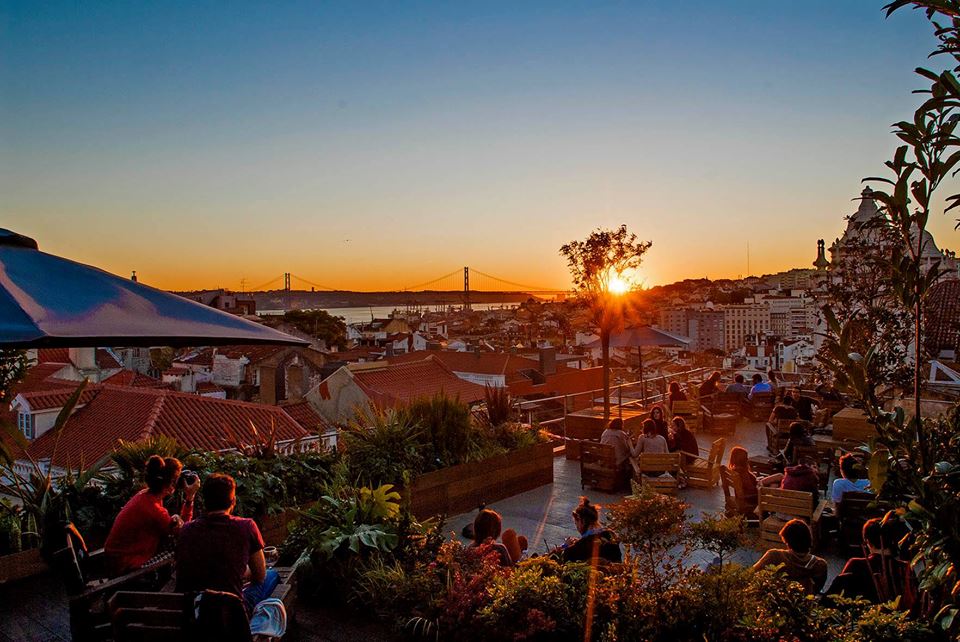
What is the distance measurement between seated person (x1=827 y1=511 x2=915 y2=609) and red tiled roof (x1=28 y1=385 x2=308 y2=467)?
18.9 m

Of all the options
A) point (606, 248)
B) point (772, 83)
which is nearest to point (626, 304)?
point (606, 248)

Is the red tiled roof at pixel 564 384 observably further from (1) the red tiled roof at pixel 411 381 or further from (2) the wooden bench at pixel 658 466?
(2) the wooden bench at pixel 658 466

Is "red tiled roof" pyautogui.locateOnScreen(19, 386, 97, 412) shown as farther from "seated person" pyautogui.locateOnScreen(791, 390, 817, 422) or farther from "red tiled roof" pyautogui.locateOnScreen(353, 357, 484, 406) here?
"seated person" pyautogui.locateOnScreen(791, 390, 817, 422)

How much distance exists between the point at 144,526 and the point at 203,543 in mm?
913

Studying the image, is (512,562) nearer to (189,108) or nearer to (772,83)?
(772,83)

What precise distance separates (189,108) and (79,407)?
1386 cm

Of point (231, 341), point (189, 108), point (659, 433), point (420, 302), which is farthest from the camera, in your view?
point (420, 302)

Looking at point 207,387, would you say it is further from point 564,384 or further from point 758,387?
point 758,387

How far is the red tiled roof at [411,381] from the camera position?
29544 millimetres

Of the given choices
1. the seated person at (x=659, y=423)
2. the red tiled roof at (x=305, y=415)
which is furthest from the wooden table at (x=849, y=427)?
the red tiled roof at (x=305, y=415)

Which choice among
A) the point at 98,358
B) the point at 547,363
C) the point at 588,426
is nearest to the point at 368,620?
the point at 588,426

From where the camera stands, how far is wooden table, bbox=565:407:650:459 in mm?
9578

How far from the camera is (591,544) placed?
4.29 meters

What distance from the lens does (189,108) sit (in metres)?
15.5
